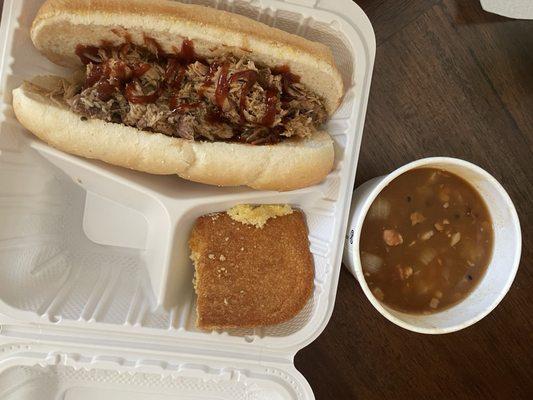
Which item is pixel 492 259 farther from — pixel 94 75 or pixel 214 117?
pixel 94 75

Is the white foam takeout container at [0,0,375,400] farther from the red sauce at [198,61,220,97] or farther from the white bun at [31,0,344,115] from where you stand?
the red sauce at [198,61,220,97]

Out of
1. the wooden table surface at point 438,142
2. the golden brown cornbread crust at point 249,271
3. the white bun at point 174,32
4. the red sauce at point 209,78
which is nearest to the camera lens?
the white bun at point 174,32

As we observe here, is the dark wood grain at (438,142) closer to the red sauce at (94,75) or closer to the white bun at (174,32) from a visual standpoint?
the white bun at (174,32)

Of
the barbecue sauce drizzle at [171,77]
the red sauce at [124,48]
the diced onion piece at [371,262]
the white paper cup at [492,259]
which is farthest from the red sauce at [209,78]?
the diced onion piece at [371,262]

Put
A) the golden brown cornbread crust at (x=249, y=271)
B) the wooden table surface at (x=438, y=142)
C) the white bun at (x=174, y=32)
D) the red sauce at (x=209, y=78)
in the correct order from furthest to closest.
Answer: the wooden table surface at (x=438, y=142) → the golden brown cornbread crust at (x=249, y=271) → the red sauce at (x=209, y=78) → the white bun at (x=174, y=32)

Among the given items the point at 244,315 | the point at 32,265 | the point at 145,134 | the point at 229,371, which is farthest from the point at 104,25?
the point at 229,371

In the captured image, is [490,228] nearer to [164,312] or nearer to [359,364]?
[359,364]
